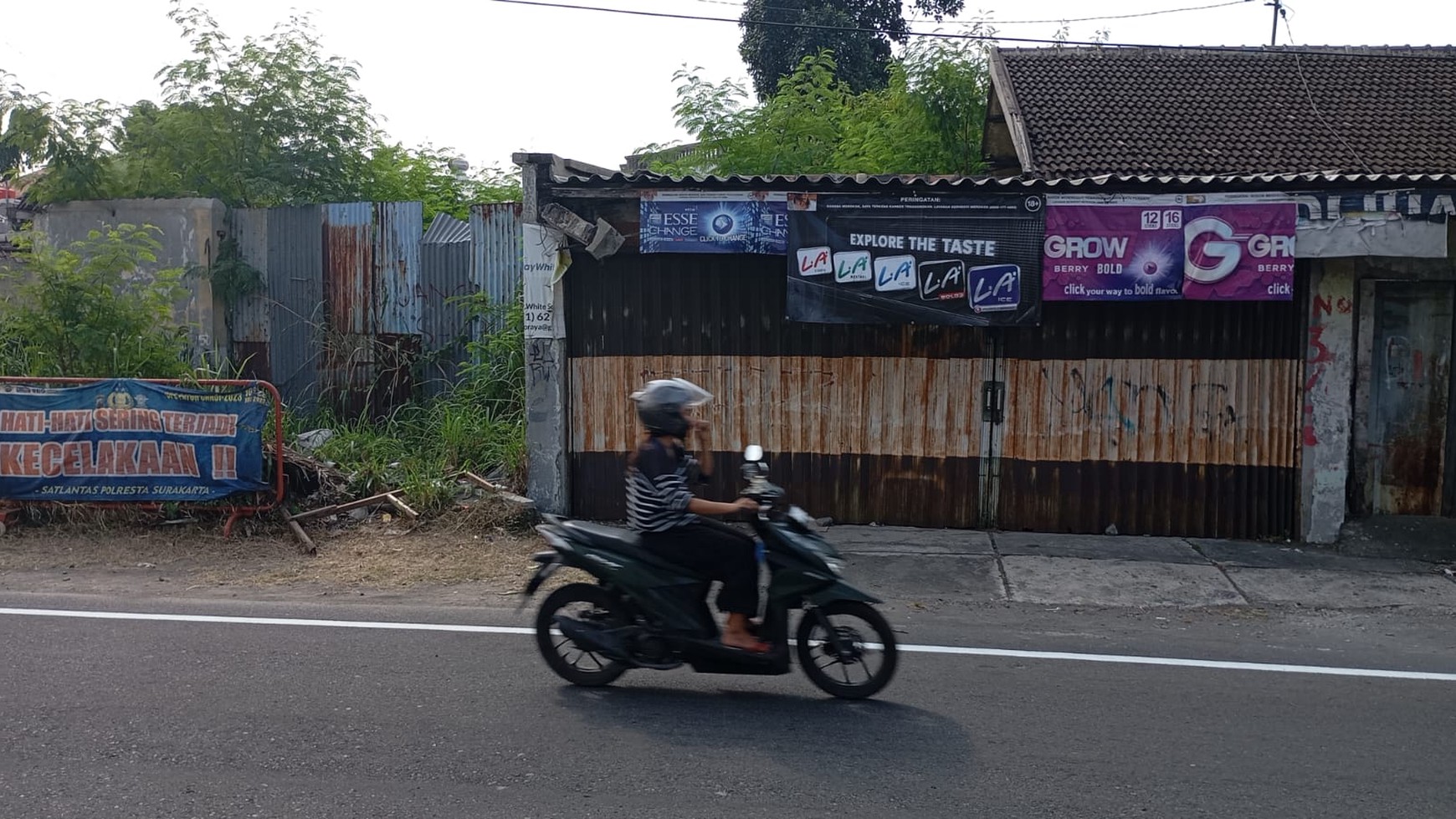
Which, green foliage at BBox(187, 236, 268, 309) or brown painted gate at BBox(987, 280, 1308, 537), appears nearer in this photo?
brown painted gate at BBox(987, 280, 1308, 537)

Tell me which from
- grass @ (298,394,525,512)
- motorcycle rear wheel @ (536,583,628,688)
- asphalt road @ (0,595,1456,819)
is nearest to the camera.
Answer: asphalt road @ (0,595,1456,819)

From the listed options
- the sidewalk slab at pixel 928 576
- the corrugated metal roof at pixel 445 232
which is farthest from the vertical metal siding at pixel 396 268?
the sidewalk slab at pixel 928 576

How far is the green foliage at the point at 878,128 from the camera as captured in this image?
1775 cm

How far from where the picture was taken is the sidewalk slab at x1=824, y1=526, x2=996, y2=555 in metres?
9.66

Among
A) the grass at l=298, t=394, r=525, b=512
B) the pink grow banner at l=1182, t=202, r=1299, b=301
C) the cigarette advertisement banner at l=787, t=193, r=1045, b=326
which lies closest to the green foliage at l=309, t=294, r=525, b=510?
the grass at l=298, t=394, r=525, b=512

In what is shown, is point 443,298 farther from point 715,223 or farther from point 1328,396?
point 1328,396

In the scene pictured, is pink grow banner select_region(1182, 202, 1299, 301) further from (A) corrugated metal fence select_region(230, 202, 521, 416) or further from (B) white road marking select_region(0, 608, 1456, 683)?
(A) corrugated metal fence select_region(230, 202, 521, 416)

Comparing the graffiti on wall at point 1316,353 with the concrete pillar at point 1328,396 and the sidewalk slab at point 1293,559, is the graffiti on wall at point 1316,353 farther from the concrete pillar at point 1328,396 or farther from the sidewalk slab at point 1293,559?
the sidewalk slab at point 1293,559

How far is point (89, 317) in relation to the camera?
1123cm

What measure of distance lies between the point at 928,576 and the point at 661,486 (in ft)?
12.4

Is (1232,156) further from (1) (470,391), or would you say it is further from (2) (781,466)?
(1) (470,391)

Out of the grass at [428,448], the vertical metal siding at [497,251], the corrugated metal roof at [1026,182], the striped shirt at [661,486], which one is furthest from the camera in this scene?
the vertical metal siding at [497,251]

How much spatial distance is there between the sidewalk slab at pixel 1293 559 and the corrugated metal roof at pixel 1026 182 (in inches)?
116

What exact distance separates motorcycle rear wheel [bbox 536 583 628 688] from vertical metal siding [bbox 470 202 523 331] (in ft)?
23.8
